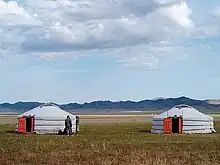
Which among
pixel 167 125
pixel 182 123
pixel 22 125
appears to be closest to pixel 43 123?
pixel 22 125

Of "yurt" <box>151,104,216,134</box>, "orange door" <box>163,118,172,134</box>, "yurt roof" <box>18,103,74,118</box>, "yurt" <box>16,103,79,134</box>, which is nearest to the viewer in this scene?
"orange door" <box>163,118,172,134</box>

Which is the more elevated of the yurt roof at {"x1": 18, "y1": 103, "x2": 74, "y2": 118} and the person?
the yurt roof at {"x1": 18, "y1": 103, "x2": 74, "y2": 118}

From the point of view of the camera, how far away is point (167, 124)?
54.2 meters

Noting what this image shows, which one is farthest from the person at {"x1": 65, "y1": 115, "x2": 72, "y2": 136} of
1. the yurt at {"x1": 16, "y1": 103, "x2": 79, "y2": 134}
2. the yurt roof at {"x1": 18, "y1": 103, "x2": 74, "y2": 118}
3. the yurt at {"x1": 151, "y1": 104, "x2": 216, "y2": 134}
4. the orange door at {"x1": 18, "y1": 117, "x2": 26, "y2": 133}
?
the yurt at {"x1": 151, "y1": 104, "x2": 216, "y2": 134}

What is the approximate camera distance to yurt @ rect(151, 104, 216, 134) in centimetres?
5416

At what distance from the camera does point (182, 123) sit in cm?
5419

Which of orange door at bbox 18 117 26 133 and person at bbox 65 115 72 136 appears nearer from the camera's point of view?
person at bbox 65 115 72 136

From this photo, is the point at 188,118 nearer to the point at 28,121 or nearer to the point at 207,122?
the point at 207,122

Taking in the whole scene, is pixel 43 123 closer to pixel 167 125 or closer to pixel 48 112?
pixel 48 112

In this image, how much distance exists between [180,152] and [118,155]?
3.83m

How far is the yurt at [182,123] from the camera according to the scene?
54.2 meters

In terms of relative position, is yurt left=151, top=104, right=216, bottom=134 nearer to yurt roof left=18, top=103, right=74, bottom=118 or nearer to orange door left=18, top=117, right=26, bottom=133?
yurt roof left=18, top=103, right=74, bottom=118

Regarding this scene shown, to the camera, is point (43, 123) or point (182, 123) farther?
point (43, 123)

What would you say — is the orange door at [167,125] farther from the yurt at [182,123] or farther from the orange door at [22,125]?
the orange door at [22,125]
